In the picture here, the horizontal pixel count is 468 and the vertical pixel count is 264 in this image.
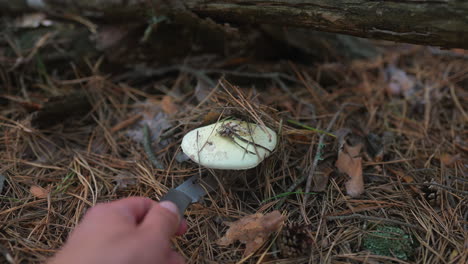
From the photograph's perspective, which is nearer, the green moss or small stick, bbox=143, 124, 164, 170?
Answer: the green moss

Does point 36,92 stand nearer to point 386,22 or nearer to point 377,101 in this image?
point 386,22

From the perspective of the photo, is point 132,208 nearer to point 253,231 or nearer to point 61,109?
point 253,231

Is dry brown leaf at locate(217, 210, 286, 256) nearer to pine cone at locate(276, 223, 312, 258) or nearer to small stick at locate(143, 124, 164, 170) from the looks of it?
pine cone at locate(276, 223, 312, 258)

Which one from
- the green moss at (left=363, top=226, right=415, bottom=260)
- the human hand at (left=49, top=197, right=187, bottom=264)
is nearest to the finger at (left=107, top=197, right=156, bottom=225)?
the human hand at (left=49, top=197, right=187, bottom=264)

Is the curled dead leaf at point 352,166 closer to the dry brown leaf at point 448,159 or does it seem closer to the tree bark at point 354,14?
the dry brown leaf at point 448,159

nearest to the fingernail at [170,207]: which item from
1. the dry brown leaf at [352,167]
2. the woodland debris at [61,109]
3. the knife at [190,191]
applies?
the knife at [190,191]

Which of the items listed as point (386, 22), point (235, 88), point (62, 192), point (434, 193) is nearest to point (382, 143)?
point (434, 193)

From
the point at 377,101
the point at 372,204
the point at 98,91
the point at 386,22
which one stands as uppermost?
the point at 386,22
